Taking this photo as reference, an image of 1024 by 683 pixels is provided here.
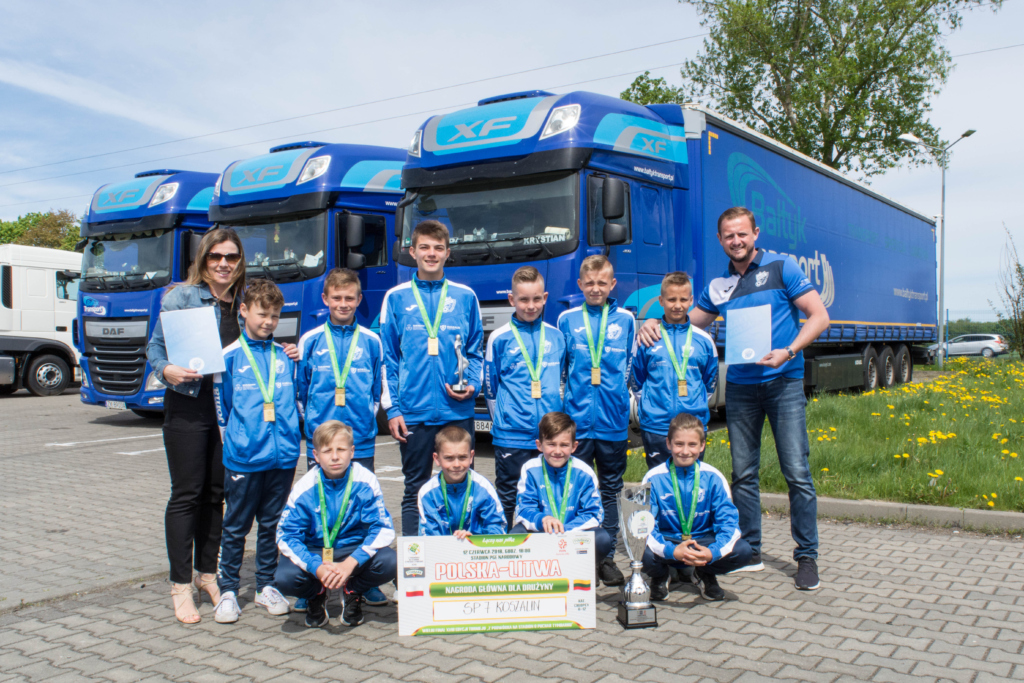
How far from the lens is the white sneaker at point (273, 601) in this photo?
4.12 meters

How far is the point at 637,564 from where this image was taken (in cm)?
394

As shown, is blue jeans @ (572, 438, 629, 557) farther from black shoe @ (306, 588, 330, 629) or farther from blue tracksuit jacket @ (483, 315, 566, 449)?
black shoe @ (306, 588, 330, 629)

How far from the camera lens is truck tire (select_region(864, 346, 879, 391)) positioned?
51.5 ft

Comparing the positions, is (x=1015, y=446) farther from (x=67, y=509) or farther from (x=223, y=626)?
(x=67, y=509)

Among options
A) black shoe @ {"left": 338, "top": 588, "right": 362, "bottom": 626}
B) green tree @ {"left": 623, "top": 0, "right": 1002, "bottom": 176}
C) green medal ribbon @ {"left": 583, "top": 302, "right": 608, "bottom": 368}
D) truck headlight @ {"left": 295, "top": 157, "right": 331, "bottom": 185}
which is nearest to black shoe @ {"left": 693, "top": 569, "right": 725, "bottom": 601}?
green medal ribbon @ {"left": 583, "top": 302, "right": 608, "bottom": 368}

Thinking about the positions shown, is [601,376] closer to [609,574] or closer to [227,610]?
[609,574]

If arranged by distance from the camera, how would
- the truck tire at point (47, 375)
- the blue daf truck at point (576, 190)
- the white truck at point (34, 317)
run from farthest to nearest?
1. the truck tire at point (47, 375)
2. the white truck at point (34, 317)
3. the blue daf truck at point (576, 190)

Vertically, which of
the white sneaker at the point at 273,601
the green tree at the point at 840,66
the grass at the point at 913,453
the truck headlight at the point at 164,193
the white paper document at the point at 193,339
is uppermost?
the green tree at the point at 840,66

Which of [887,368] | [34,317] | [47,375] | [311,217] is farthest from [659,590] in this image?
[47,375]

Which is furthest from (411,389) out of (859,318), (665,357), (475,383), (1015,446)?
(859,318)

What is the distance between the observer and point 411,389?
4.62 meters

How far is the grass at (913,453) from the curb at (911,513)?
179 millimetres

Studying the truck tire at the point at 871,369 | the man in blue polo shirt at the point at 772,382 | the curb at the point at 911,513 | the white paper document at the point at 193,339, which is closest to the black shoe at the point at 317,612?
the white paper document at the point at 193,339

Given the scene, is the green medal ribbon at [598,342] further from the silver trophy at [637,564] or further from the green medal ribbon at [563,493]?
the silver trophy at [637,564]
